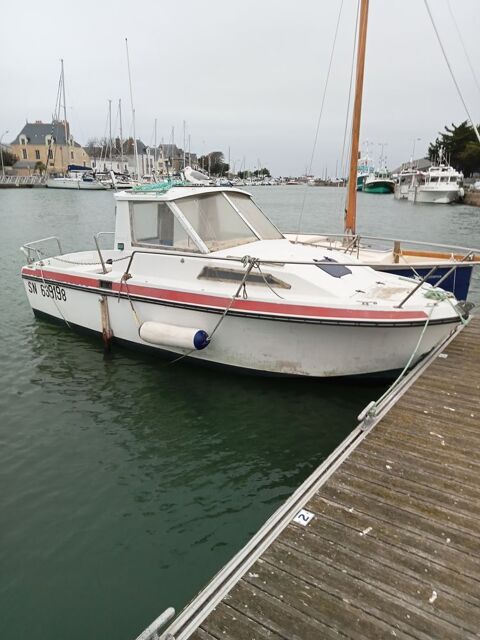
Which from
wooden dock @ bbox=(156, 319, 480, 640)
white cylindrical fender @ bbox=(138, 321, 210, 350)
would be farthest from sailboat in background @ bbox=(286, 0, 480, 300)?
wooden dock @ bbox=(156, 319, 480, 640)

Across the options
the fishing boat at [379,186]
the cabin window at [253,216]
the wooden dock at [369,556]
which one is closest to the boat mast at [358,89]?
the cabin window at [253,216]

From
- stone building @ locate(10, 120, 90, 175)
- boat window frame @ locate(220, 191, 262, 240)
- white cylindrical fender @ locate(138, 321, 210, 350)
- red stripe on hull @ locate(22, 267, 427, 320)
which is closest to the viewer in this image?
red stripe on hull @ locate(22, 267, 427, 320)

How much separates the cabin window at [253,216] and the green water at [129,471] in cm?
272

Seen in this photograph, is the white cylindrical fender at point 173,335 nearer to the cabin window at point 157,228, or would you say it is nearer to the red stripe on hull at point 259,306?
the red stripe on hull at point 259,306

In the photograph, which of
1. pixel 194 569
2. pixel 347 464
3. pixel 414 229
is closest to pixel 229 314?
pixel 347 464

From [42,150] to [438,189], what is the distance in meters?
75.1

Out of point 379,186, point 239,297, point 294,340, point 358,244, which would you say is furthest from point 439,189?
point 239,297

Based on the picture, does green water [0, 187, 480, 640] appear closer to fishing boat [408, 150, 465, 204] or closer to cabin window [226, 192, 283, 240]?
cabin window [226, 192, 283, 240]

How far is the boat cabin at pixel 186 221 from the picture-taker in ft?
24.9

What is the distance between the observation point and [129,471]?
5.40m

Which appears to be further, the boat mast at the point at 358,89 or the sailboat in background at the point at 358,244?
the boat mast at the point at 358,89

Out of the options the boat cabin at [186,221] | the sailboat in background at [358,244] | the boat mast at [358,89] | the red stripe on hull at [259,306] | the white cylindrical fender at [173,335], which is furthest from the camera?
the boat mast at [358,89]

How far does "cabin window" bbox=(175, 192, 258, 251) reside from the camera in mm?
7645

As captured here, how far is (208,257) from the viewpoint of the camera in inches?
285
